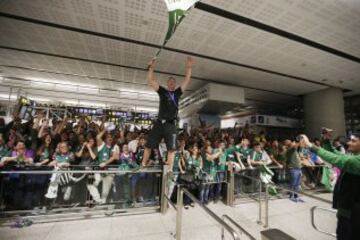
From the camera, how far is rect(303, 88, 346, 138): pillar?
294 inches

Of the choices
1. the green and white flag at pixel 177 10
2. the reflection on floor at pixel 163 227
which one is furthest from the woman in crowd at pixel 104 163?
the green and white flag at pixel 177 10

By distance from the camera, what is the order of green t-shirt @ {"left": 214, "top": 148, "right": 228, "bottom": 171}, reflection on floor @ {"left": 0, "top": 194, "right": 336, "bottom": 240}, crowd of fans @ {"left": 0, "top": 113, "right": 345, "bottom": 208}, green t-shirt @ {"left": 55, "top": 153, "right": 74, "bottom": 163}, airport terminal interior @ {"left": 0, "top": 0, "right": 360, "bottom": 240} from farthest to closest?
green t-shirt @ {"left": 214, "top": 148, "right": 228, "bottom": 171} → green t-shirt @ {"left": 55, "top": 153, "right": 74, "bottom": 163} → crowd of fans @ {"left": 0, "top": 113, "right": 345, "bottom": 208} → airport terminal interior @ {"left": 0, "top": 0, "right": 360, "bottom": 240} → reflection on floor @ {"left": 0, "top": 194, "right": 336, "bottom": 240}

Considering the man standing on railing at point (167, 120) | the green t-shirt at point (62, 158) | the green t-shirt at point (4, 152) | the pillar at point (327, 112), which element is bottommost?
the green t-shirt at point (62, 158)

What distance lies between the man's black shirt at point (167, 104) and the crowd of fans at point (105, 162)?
1.11 metres

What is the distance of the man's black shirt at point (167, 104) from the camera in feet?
9.64

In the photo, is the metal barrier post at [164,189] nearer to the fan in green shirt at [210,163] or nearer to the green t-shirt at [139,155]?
the green t-shirt at [139,155]

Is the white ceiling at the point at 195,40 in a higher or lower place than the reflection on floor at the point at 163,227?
higher

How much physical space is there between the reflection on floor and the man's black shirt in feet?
5.86

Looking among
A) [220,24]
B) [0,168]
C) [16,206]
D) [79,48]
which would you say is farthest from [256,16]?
[16,206]

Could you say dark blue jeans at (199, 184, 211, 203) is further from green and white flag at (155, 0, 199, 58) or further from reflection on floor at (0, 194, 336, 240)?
green and white flag at (155, 0, 199, 58)

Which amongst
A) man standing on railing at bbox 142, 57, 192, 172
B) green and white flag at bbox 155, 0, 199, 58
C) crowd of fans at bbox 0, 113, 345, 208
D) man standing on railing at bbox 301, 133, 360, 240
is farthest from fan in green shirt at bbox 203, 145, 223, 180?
green and white flag at bbox 155, 0, 199, 58

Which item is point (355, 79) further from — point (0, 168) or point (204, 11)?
point (0, 168)

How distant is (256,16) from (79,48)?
4240 millimetres

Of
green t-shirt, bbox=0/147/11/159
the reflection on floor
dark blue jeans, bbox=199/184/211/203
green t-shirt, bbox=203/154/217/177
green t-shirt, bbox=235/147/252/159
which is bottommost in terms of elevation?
the reflection on floor
